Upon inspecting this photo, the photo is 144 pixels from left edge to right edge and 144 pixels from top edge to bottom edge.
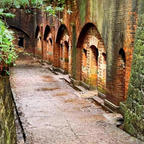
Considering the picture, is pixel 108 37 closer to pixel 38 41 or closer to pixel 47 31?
pixel 47 31

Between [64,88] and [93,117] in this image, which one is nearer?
[93,117]

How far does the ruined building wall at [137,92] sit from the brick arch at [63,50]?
7.68 meters

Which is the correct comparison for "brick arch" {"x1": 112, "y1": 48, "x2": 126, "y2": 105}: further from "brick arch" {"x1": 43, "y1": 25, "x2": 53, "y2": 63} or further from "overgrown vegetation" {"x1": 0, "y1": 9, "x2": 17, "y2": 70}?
"brick arch" {"x1": 43, "y1": 25, "x2": 53, "y2": 63}

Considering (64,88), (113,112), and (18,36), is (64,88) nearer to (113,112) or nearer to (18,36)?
(113,112)

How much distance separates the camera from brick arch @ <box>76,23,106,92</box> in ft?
29.0

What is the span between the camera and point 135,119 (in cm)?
547

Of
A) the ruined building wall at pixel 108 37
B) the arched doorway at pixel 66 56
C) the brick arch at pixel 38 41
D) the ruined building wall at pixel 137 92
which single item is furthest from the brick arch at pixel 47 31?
the ruined building wall at pixel 137 92

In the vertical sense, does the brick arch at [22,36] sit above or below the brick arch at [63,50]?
above

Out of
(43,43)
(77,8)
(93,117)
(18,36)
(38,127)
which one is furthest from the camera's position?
(18,36)

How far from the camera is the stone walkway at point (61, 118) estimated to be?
5664 mm

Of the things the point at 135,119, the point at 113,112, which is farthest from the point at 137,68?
the point at 113,112

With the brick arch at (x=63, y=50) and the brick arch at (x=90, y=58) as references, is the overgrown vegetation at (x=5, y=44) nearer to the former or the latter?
the brick arch at (x=90, y=58)

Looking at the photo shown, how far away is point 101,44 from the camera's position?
877 cm

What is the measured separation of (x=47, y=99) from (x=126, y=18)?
405cm
